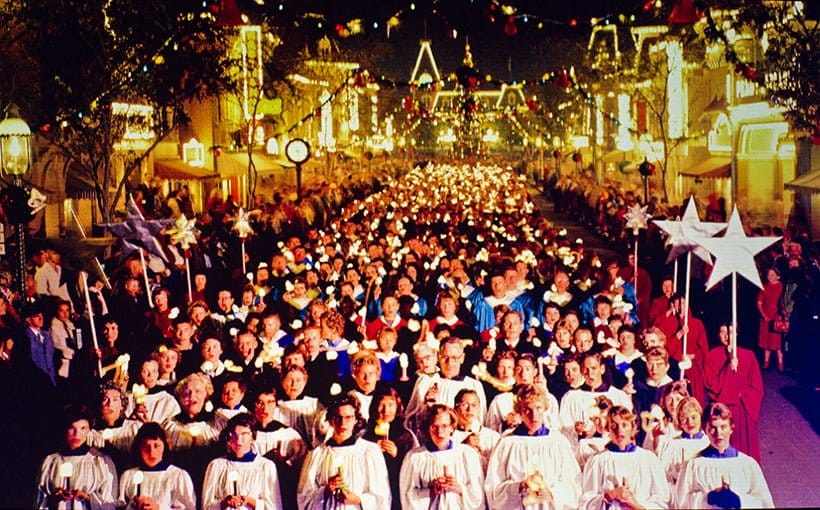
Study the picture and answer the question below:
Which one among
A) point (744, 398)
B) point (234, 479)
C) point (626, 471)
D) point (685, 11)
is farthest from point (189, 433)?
point (685, 11)

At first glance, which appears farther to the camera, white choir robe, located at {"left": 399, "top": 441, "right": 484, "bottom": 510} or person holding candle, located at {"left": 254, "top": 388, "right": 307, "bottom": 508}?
person holding candle, located at {"left": 254, "top": 388, "right": 307, "bottom": 508}

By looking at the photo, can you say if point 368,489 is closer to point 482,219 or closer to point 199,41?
point 199,41

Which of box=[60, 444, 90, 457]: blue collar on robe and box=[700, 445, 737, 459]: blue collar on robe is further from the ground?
box=[60, 444, 90, 457]: blue collar on robe

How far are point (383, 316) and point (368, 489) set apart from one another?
4873 mm

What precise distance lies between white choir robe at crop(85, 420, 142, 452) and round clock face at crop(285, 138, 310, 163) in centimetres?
2054

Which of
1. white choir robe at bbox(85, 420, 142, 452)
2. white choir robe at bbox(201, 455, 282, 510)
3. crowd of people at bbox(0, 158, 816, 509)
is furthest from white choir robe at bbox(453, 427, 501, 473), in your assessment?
white choir robe at bbox(85, 420, 142, 452)

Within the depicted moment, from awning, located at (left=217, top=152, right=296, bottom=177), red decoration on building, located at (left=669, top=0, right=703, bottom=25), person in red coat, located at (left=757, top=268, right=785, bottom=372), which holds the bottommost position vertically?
person in red coat, located at (left=757, top=268, right=785, bottom=372)

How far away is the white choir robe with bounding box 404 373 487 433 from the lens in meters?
9.91

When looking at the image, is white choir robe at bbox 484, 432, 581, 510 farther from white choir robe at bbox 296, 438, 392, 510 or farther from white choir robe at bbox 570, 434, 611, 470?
white choir robe at bbox 296, 438, 392, 510

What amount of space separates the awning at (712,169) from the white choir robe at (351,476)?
33402mm

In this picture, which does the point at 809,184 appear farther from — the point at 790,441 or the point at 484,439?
the point at 484,439

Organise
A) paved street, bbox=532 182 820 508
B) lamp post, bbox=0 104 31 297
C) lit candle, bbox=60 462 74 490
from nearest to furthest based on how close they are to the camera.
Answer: lit candle, bbox=60 462 74 490 < paved street, bbox=532 182 820 508 < lamp post, bbox=0 104 31 297

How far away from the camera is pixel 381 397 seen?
908 centimetres

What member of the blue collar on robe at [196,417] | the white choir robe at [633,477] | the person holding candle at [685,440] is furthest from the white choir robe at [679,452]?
the blue collar on robe at [196,417]
